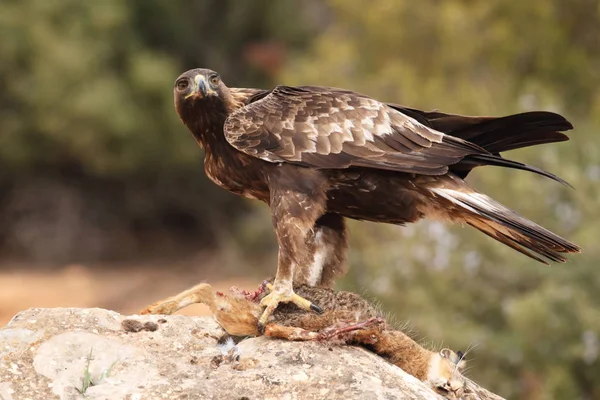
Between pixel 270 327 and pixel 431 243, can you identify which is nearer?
pixel 270 327

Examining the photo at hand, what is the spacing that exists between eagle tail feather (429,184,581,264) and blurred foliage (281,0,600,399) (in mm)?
2713

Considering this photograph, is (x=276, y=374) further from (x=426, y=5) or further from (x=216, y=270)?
(x=216, y=270)

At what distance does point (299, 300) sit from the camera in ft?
15.2

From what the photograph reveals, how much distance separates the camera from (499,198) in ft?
35.8

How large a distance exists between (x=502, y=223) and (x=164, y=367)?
1.72 m

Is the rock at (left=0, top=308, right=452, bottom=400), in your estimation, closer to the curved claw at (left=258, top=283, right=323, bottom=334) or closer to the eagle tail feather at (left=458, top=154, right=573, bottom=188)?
the curved claw at (left=258, top=283, right=323, bottom=334)

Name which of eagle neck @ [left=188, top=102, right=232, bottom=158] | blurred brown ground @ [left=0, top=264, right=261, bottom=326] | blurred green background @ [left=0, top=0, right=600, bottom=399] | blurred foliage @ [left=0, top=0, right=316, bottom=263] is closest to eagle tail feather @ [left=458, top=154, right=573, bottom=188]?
eagle neck @ [left=188, top=102, right=232, bottom=158]

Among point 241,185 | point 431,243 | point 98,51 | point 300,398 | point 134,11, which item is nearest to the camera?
point 300,398

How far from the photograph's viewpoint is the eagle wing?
482 centimetres

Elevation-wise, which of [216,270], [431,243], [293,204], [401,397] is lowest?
[401,397]

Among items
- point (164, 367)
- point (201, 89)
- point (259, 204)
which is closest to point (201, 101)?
point (201, 89)

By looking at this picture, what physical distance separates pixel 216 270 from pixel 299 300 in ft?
54.4

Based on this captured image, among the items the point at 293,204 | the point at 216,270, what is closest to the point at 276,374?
the point at 293,204

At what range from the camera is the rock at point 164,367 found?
4.00 meters
